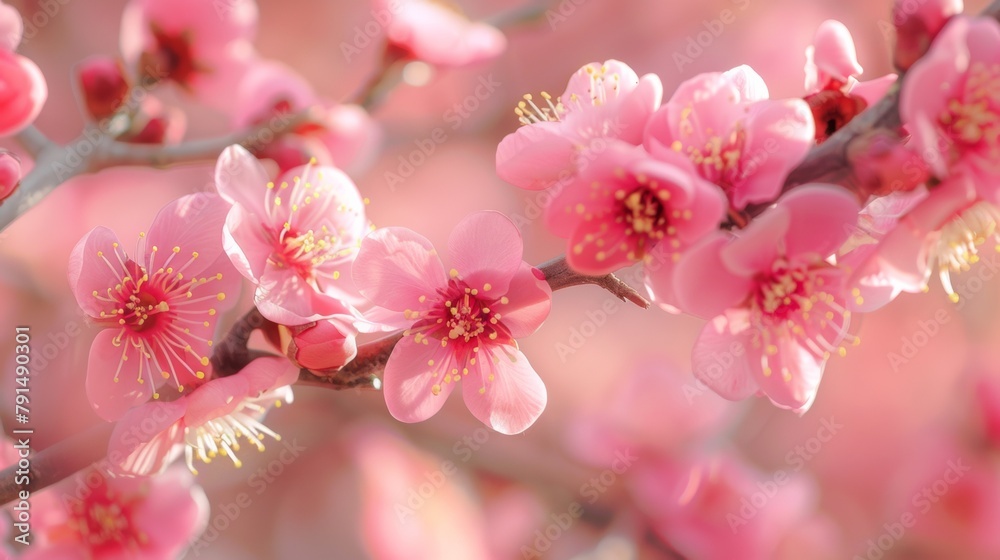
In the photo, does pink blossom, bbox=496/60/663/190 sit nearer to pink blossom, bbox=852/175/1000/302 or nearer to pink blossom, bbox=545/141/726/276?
pink blossom, bbox=545/141/726/276

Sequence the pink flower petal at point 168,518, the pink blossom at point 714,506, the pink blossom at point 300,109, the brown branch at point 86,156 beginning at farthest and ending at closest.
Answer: the pink blossom at point 714,506 < the pink blossom at point 300,109 < the pink flower petal at point 168,518 < the brown branch at point 86,156

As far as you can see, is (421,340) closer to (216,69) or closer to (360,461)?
(216,69)

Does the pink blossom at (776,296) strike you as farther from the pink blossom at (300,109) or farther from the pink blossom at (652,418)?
the pink blossom at (652,418)

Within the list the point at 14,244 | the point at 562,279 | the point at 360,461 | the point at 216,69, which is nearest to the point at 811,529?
the point at 360,461

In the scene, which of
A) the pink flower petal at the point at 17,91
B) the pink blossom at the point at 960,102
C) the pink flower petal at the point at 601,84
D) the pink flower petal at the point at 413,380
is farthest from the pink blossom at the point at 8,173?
the pink blossom at the point at 960,102

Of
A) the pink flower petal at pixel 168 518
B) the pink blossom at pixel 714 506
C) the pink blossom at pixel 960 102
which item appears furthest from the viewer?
the pink blossom at pixel 714 506

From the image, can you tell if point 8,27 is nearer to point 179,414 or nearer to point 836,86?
point 179,414

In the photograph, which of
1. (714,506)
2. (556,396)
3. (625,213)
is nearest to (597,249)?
(625,213)
